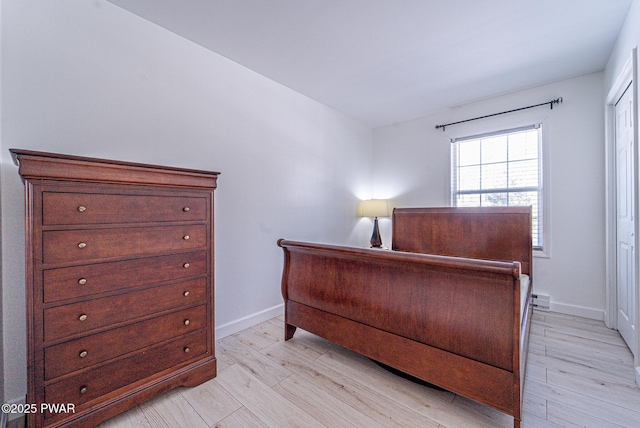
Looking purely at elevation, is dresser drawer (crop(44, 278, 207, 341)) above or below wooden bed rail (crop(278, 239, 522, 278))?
below

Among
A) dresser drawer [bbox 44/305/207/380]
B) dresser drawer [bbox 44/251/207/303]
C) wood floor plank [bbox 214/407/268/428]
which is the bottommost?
wood floor plank [bbox 214/407/268/428]

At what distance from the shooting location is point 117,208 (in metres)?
1.43

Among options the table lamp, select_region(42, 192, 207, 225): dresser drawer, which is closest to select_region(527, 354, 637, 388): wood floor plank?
the table lamp

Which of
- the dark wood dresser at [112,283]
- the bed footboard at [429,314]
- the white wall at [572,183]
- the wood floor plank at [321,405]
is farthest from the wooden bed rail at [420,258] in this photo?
the white wall at [572,183]

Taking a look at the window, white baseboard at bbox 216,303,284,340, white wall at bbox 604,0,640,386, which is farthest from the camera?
the window

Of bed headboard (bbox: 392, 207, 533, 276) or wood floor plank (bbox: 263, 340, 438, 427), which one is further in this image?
bed headboard (bbox: 392, 207, 533, 276)

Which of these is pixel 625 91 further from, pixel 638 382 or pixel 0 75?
pixel 0 75

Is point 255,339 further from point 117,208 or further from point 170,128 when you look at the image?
point 170,128

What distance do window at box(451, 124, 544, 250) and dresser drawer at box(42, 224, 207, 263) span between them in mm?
3373

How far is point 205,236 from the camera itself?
179cm

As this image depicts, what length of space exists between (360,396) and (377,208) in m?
2.76

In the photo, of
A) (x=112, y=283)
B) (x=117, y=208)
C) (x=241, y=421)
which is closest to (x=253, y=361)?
(x=241, y=421)

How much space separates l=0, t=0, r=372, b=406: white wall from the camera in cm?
150

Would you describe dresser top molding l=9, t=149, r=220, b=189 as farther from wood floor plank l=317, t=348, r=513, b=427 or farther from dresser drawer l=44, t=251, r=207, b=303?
wood floor plank l=317, t=348, r=513, b=427
